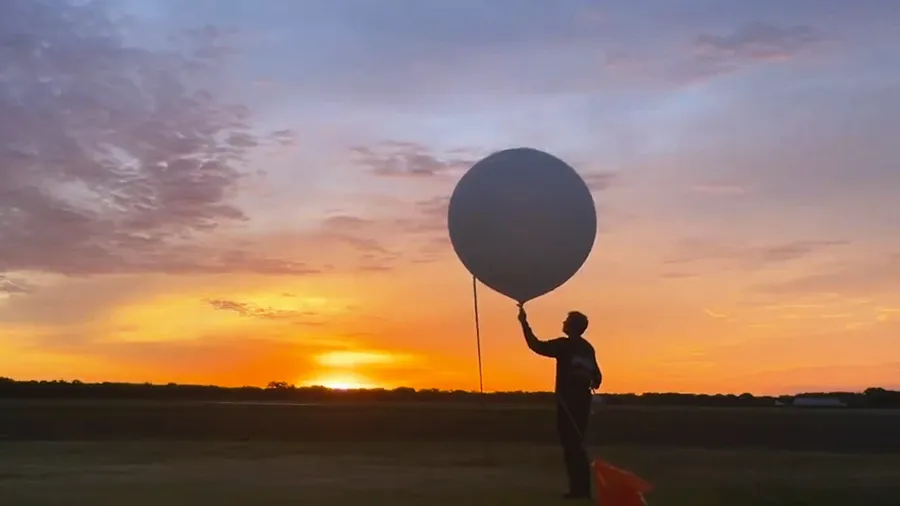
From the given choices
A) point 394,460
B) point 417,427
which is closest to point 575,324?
point 394,460

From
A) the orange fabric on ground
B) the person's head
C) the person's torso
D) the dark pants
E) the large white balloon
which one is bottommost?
the orange fabric on ground

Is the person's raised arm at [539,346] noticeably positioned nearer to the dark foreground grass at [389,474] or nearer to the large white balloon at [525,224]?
the large white balloon at [525,224]

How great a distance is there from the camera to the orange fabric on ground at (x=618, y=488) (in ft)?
23.3

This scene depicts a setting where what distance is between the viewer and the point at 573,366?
10.2m

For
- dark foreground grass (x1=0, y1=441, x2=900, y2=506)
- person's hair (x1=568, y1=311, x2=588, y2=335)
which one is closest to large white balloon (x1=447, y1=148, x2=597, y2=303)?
person's hair (x1=568, y1=311, x2=588, y2=335)

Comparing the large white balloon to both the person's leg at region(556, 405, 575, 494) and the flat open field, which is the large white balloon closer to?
the person's leg at region(556, 405, 575, 494)

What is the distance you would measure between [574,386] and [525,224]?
160 cm

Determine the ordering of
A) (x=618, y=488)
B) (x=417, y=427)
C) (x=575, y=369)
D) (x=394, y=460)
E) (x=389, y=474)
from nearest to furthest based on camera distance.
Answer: (x=618, y=488) → (x=575, y=369) → (x=389, y=474) → (x=394, y=460) → (x=417, y=427)

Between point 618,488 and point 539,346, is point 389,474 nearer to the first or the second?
point 539,346

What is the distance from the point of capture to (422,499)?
32.3 ft

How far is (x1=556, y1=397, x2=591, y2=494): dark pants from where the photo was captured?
10.2 metres

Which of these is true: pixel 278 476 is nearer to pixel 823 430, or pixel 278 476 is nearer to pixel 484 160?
pixel 484 160

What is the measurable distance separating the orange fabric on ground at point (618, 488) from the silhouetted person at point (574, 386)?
2.81 metres

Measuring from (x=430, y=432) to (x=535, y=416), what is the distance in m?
8.24
